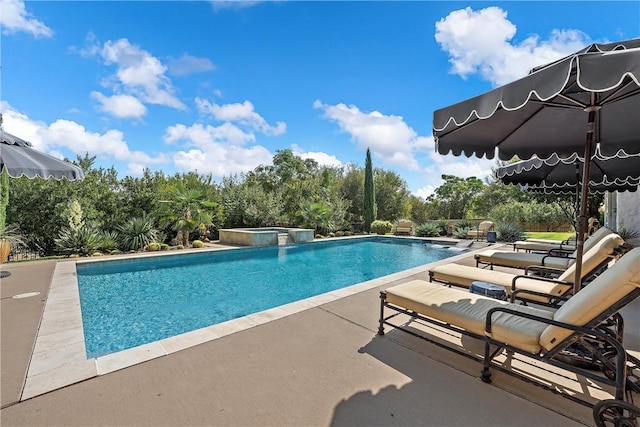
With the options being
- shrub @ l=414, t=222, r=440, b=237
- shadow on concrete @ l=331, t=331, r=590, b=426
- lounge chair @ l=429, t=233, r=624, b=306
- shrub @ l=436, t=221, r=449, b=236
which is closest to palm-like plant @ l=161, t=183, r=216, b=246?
lounge chair @ l=429, t=233, r=624, b=306

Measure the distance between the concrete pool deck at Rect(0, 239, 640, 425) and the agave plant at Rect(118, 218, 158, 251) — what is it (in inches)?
352

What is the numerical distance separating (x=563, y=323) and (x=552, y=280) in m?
1.74

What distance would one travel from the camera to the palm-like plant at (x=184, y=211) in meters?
12.7

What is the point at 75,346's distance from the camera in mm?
3133

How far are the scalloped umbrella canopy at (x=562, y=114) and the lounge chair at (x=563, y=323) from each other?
3.49 feet

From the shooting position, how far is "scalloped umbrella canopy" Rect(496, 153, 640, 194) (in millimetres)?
5426

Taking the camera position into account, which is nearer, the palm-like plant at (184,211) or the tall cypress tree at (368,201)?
the palm-like plant at (184,211)

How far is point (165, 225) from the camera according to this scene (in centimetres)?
1303

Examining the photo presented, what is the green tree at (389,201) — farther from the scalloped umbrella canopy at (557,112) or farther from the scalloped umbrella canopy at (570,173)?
the scalloped umbrella canopy at (557,112)

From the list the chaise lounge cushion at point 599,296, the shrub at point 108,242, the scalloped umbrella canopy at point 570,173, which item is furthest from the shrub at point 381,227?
the chaise lounge cushion at point 599,296

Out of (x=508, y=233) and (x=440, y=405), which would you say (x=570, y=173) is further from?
(x=508, y=233)

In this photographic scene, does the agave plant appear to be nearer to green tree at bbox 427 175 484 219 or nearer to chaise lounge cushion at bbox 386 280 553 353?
chaise lounge cushion at bbox 386 280 553 353

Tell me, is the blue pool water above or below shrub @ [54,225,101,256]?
below

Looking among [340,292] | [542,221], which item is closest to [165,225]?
[340,292]
